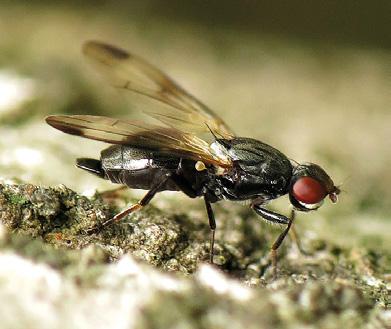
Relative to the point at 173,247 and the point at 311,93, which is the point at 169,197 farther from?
the point at 311,93

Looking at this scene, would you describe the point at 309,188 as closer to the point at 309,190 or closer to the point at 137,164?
the point at 309,190

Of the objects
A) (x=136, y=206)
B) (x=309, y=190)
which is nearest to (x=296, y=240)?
(x=309, y=190)

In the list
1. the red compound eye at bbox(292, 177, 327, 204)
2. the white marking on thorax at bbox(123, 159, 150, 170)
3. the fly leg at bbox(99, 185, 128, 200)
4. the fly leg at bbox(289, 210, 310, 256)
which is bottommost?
the fly leg at bbox(99, 185, 128, 200)

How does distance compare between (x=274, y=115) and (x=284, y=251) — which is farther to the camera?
(x=274, y=115)

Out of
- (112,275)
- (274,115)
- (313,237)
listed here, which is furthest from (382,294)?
(274,115)

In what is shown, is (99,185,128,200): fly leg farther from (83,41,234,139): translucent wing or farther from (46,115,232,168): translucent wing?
(83,41,234,139): translucent wing

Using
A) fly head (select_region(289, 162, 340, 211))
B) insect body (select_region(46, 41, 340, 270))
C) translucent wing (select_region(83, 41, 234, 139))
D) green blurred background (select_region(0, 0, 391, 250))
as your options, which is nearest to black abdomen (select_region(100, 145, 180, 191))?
insect body (select_region(46, 41, 340, 270))
